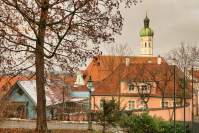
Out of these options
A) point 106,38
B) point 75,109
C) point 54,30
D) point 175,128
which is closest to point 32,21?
point 54,30

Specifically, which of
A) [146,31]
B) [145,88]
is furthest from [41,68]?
[146,31]

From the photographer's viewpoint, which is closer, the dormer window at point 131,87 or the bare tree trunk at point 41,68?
the bare tree trunk at point 41,68

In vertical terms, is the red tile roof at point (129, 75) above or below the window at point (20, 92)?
above

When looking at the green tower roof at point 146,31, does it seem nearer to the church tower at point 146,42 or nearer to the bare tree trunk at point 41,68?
the church tower at point 146,42

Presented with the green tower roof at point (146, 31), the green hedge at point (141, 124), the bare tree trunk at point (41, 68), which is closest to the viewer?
the bare tree trunk at point (41, 68)

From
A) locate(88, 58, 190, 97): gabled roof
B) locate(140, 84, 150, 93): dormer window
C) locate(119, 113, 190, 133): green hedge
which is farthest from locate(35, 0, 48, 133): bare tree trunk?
locate(140, 84, 150, 93): dormer window

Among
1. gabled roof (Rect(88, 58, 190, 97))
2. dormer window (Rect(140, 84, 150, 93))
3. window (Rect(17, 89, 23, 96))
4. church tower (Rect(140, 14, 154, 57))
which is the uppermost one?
church tower (Rect(140, 14, 154, 57))

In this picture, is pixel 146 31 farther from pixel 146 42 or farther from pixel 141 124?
pixel 141 124

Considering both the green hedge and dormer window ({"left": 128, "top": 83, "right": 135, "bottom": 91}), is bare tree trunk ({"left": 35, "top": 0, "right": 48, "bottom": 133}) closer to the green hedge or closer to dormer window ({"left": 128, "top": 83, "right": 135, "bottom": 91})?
the green hedge

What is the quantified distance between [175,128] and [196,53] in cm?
3376

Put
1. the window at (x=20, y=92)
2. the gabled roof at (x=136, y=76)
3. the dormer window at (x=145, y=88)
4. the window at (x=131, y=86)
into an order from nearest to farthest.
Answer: the window at (x=20, y=92)
the dormer window at (x=145, y=88)
the gabled roof at (x=136, y=76)
the window at (x=131, y=86)

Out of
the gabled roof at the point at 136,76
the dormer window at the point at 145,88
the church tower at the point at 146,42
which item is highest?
the church tower at the point at 146,42

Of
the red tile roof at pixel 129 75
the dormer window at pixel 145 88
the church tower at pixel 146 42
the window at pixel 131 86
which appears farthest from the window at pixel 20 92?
the church tower at pixel 146 42

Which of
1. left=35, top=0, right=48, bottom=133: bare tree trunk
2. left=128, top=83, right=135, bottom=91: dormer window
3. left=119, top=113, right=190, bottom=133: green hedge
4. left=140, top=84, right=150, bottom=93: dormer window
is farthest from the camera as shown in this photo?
left=128, top=83, right=135, bottom=91: dormer window
